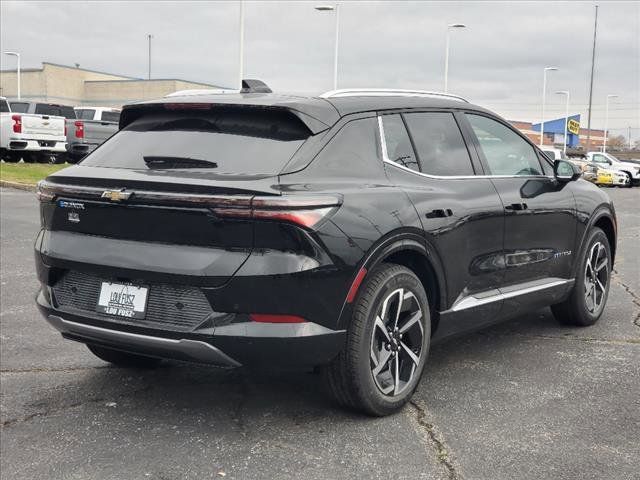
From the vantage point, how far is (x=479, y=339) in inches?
225

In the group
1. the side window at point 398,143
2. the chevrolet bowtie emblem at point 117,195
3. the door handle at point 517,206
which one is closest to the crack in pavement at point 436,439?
the side window at point 398,143

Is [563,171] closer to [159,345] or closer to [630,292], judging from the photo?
[630,292]

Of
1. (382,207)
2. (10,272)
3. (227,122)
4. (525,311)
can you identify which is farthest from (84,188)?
(10,272)

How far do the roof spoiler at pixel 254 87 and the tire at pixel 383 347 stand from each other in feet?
4.10

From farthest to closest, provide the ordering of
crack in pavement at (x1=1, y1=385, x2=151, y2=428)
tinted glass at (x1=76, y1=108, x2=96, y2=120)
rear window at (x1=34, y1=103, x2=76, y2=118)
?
1. tinted glass at (x1=76, y1=108, x2=96, y2=120)
2. rear window at (x1=34, y1=103, x2=76, y2=118)
3. crack in pavement at (x1=1, y1=385, x2=151, y2=428)

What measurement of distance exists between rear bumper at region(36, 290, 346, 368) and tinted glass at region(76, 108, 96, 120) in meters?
25.0

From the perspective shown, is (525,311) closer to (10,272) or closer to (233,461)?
(233,461)

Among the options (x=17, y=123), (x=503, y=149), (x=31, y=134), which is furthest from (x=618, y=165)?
(x=503, y=149)

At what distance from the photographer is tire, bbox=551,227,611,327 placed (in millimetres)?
5891

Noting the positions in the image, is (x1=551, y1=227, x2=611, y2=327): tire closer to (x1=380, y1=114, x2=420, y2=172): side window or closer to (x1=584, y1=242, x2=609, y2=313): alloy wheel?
(x1=584, y1=242, x2=609, y2=313): alloy wheel

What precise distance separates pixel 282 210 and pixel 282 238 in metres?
0.12

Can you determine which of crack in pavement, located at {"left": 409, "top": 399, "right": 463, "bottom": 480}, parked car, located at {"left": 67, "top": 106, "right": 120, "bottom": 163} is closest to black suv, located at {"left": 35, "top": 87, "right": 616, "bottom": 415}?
crack in pavement, located at {"left": 409, "top": 399, "right": 463, "bottom": 480}

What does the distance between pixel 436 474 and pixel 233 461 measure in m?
0.91

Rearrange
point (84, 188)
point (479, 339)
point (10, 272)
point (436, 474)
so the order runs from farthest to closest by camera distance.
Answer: point (10, 272)
point (479, 339)
point (84, 188)
point (436, 474)
